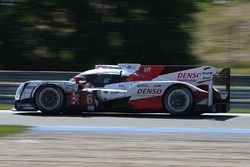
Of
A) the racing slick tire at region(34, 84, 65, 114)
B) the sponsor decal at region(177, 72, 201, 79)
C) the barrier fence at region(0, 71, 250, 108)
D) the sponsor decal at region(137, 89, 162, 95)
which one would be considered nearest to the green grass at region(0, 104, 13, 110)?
the barrier fence at region(0, 71, 250, 108)

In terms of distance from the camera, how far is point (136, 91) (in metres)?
13.4

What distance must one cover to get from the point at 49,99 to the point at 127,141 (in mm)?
4844

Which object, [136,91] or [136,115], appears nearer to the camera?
[136,91]

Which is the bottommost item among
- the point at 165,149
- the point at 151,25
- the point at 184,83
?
the point at 165,149

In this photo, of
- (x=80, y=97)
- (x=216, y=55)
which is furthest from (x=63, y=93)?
(x=216, y=55)

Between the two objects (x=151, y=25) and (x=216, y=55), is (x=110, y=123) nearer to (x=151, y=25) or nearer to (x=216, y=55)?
(x=151, y=25)

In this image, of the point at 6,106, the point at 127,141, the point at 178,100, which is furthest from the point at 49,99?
the point at 127,141

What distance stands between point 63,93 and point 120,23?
282 inches

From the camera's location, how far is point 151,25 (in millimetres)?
20125

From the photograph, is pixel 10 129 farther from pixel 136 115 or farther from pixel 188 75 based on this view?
pixel 188 75

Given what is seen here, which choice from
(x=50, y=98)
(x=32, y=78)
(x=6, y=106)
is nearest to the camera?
(x=50, y=98)

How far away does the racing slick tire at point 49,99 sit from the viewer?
13.6 metres

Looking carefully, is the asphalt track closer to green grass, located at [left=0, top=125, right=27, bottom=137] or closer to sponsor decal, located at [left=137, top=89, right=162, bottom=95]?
green grass, located at [left=0, top=125, right=27, bottom=137]

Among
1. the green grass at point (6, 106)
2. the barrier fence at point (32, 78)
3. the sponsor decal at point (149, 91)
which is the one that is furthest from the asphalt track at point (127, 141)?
the green grass at point (6, 106)
